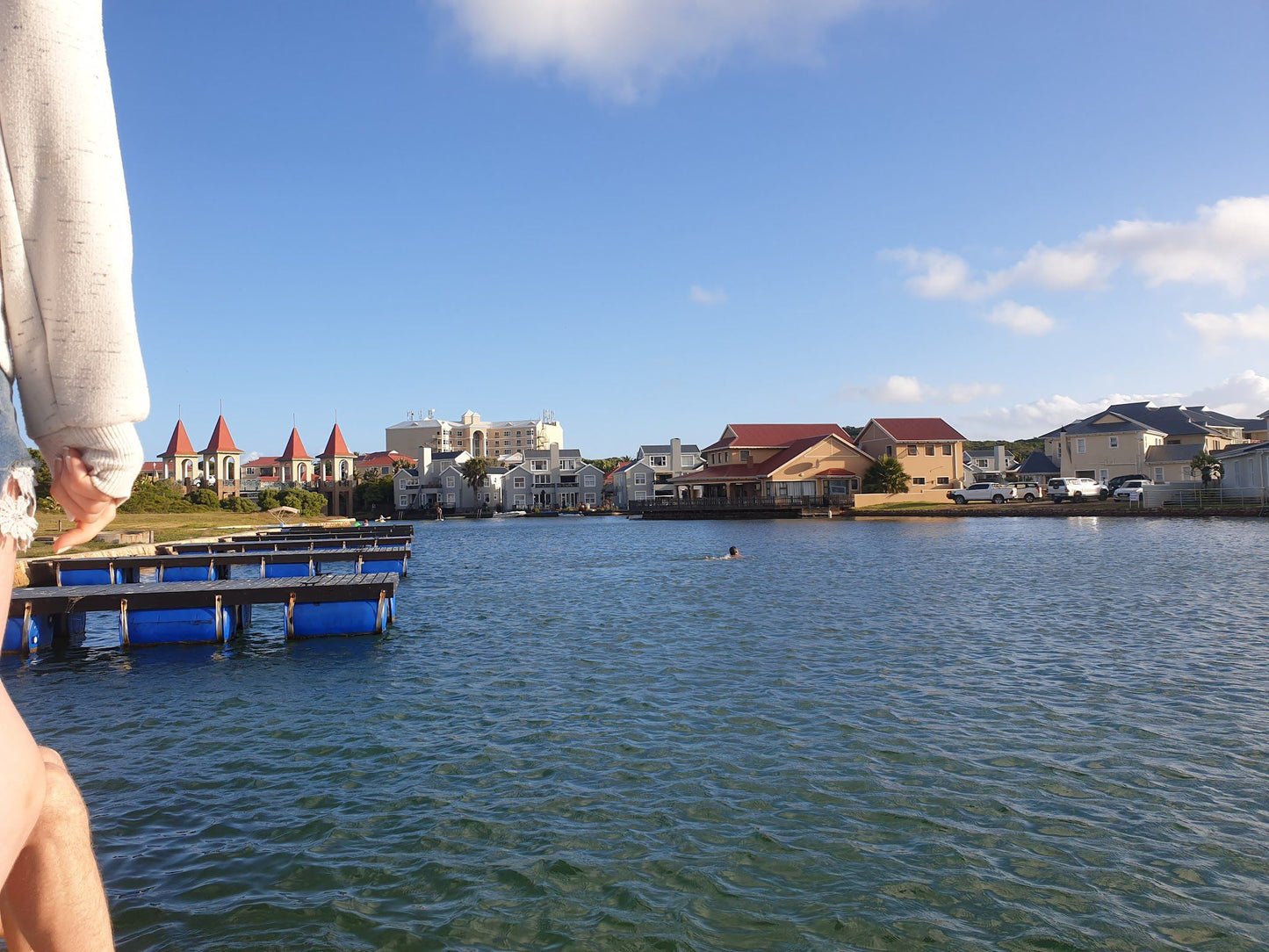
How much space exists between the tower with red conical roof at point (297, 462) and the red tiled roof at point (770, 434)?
79346 mm

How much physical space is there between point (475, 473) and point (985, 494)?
72366mm

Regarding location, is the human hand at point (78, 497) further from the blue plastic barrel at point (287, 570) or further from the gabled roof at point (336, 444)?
the gabled roof at point (336, 444)

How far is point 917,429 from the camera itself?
8350cm

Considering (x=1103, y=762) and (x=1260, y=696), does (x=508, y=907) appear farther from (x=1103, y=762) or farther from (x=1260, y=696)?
(x=1260, y=696)

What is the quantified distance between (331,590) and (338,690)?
5.09m

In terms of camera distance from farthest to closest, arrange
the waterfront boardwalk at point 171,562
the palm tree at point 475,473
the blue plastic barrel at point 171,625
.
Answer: the palm tree at point 475,473, the waterfront boardwalk at point 171,562, the blue plastic barrel at point 171,625

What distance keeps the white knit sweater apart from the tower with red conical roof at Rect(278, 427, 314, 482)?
145378 mm

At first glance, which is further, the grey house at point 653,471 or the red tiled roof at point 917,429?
the grey house at point 653,471

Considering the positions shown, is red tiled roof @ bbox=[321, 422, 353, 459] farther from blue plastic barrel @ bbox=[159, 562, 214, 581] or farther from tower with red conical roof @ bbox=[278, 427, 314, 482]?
blue plastic barrel @ bbox=[159, 562, 214, 581]

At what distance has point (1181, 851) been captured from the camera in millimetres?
6918

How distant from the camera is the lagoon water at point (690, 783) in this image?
6.12 m

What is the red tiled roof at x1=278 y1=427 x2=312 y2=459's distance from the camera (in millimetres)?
138125

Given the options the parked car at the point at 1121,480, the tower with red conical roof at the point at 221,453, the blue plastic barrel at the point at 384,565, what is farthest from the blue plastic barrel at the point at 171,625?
the tower with red conical roof at the point at 221,453

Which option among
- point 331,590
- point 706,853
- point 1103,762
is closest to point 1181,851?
point 1103,762
